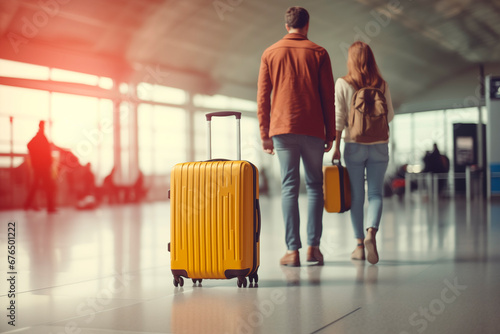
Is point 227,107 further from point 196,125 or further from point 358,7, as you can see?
point 358,7

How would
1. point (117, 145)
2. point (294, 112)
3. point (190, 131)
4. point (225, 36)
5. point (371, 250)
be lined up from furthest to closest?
point (190, 131)
point (117, 145)
point (225, 36)
point (371, 250)
point (294, 112)

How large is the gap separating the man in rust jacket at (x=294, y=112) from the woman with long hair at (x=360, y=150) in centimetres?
32

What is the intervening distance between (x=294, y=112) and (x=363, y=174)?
0.75 meters

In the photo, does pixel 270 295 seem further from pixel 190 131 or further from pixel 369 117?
pixel 190 131

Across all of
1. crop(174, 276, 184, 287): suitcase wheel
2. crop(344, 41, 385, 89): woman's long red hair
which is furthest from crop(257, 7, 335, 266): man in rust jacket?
crop(174, 276, 184, 287): suitcase wheel

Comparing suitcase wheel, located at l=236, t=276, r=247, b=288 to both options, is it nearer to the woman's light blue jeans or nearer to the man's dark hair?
the woman's light blue jeans

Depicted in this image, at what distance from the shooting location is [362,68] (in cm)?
373

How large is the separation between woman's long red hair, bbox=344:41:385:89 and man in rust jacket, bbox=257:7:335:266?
42cm

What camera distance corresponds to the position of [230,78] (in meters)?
21.5

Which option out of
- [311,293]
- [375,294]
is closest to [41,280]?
[311,293]

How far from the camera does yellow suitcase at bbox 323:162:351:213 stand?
11.9 feet

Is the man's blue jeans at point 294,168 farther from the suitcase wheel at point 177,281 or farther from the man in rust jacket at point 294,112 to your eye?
the suitcase wheel at point 177,281

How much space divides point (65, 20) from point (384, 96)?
1346 cm

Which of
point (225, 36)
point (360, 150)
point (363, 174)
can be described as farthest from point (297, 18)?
point (225, 36)
